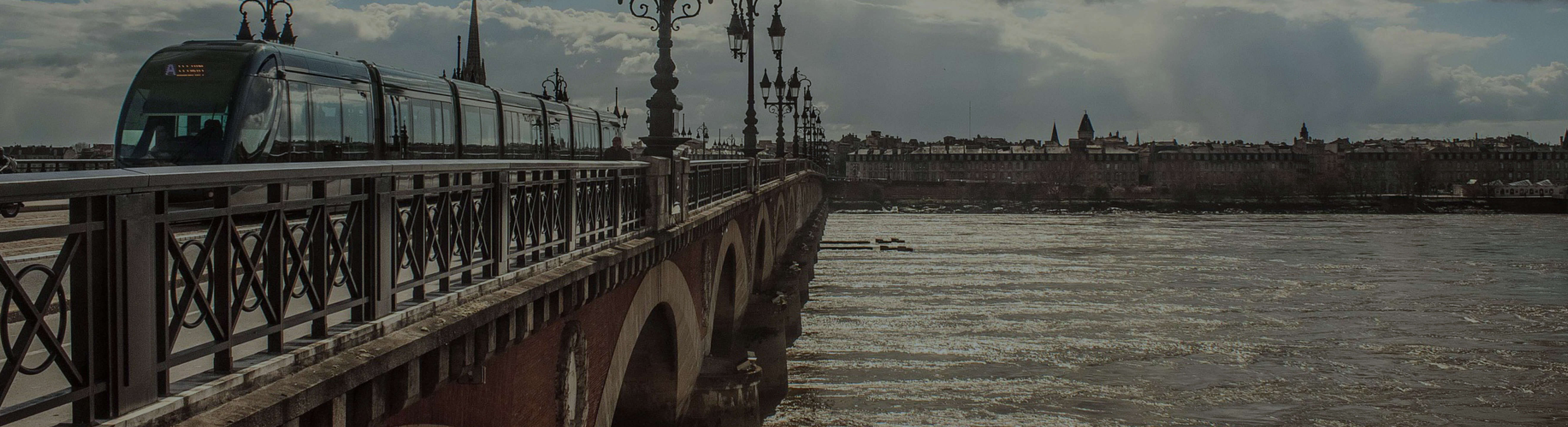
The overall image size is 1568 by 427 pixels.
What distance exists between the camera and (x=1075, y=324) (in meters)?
37.5

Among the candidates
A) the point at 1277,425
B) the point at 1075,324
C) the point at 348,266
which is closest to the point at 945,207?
the point at 1075,324

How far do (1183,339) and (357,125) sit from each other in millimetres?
23786

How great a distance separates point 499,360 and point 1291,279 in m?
50.9

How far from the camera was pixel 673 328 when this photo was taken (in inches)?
567

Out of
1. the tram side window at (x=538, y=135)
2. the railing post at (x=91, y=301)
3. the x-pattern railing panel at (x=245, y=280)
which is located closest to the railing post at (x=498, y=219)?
the x-pattern railing panel at (x=245, y=280)

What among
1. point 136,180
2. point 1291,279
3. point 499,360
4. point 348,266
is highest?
point 136,180

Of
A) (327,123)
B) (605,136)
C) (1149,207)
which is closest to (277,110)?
(327,123)

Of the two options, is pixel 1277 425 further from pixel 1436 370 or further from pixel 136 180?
pixel 136 180

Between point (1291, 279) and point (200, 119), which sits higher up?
point (200, 119)

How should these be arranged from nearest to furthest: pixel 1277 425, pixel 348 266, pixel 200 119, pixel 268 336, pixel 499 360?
pixel 268 336 → pixel 348 266 → pixel 499 360 → pixel 200 119 → pixel 1277 425

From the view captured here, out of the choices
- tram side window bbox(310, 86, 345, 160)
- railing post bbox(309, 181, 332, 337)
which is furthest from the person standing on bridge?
tram side window bbox(310, 86, 345, 160)

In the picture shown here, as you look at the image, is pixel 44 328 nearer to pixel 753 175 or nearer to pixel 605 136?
pixel 753 175

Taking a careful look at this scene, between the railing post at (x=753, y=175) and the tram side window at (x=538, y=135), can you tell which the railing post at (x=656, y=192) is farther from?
the tram side window at (x=538, y=135)

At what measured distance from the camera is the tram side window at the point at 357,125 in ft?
52.4
